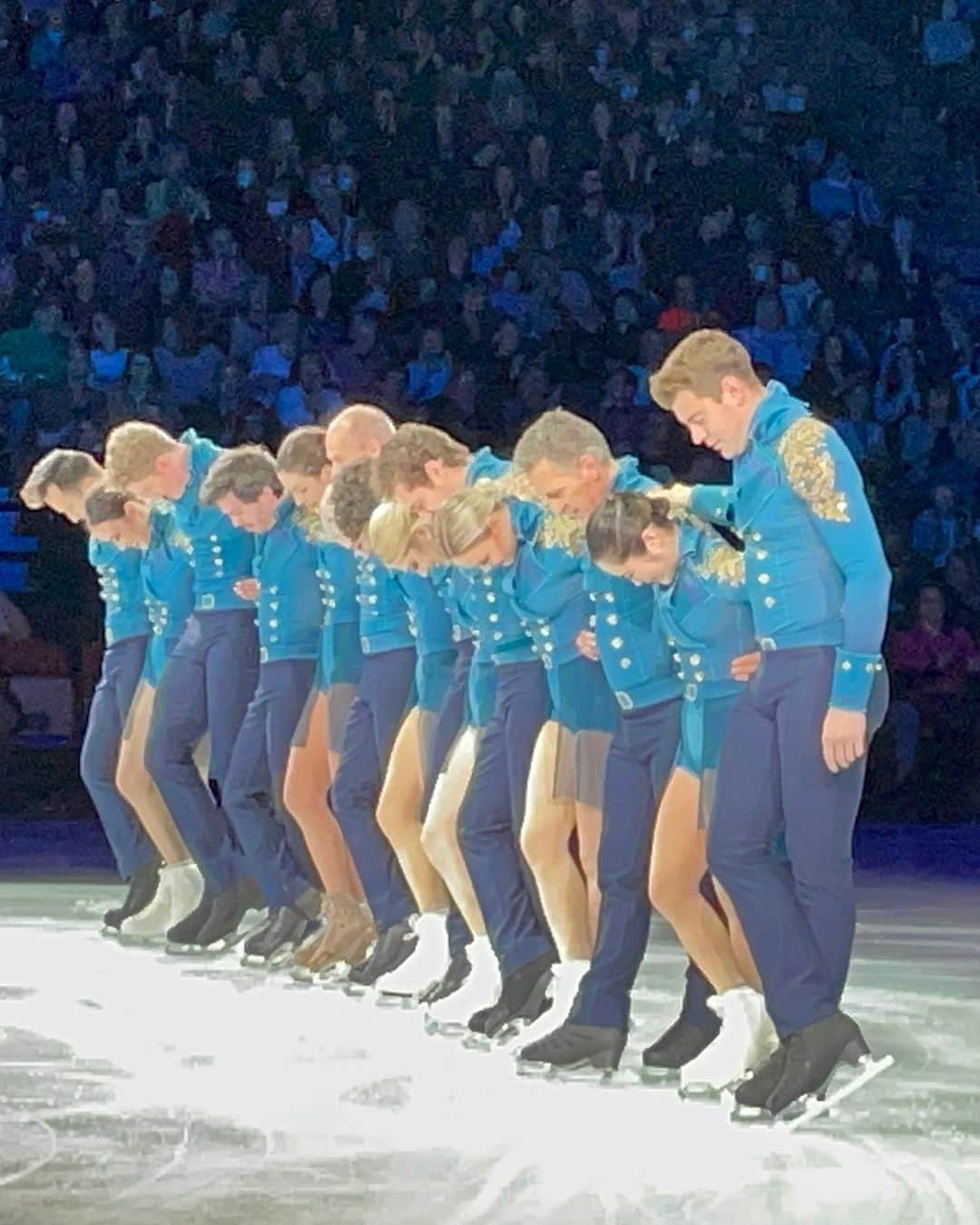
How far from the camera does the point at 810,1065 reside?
4.54m

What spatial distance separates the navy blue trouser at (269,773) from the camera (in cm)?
713

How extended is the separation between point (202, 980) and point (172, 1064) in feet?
4.78

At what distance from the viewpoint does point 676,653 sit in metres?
5.00

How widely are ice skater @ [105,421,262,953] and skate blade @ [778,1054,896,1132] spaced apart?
283 cm

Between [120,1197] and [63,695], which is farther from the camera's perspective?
[63,695]

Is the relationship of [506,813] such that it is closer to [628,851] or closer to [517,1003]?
[517,1003]

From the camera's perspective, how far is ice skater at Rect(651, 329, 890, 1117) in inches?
178

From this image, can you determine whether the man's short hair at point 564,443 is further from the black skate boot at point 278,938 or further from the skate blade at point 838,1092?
the black skate boot at point 278,938

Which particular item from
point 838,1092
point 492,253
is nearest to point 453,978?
point 838,1092

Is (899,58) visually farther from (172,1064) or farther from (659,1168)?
(659,1168)

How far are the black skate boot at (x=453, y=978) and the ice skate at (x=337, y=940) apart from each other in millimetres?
→ 652

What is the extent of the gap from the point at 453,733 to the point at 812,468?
1936mm

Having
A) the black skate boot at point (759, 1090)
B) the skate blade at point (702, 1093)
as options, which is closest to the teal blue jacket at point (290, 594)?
the skate blade at point (702, 1093)

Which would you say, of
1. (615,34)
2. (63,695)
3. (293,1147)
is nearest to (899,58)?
(615,34)
